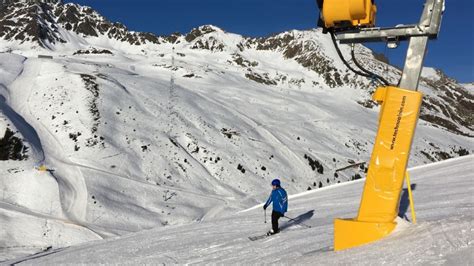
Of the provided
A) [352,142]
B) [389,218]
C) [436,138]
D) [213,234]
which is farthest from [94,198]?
[436,138]

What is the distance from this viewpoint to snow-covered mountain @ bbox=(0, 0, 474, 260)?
93.0 feet

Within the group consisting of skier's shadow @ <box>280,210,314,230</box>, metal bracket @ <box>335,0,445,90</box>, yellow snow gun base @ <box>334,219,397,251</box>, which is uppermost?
metal bracket @ <box>335,0,445,90</box>

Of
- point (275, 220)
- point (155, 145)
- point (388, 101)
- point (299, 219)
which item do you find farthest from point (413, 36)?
point (155, 145)

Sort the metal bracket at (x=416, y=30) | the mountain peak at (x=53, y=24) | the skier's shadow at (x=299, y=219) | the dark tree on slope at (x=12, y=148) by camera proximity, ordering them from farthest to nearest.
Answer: the mountain peak at (x=53, y=24), the dark tree on slope at (x=12, y=148), the skier's shadow at (x=299, y=219), the metal bracket at (x=416, y=30)

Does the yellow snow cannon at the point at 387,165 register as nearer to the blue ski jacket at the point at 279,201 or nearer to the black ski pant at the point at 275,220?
the black ski pant at the point at 275,220

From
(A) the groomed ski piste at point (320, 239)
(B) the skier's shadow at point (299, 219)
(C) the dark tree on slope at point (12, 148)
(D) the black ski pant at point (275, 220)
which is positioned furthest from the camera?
(C) the dark tree on slope at point (12, 148)

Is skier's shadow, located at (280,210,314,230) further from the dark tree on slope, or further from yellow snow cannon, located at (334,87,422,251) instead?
the dark tree on slope

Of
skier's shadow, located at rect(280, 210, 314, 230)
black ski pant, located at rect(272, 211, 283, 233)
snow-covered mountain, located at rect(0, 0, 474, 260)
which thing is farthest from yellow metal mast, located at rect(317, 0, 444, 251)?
skier's shadow, located at rect(280, 210, 314, 230)

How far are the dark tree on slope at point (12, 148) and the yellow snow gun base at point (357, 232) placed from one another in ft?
107

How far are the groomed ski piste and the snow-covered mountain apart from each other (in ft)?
13.2

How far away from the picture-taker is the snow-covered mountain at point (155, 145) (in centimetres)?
2834

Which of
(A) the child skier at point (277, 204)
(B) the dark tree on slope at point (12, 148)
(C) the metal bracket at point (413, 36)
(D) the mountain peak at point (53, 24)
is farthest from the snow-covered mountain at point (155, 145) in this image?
(D) the mountain peak at point (53, 24)

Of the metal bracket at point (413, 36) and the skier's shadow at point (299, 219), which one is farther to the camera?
the skier's shadow at point (299, 219)

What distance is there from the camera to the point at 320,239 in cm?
894
